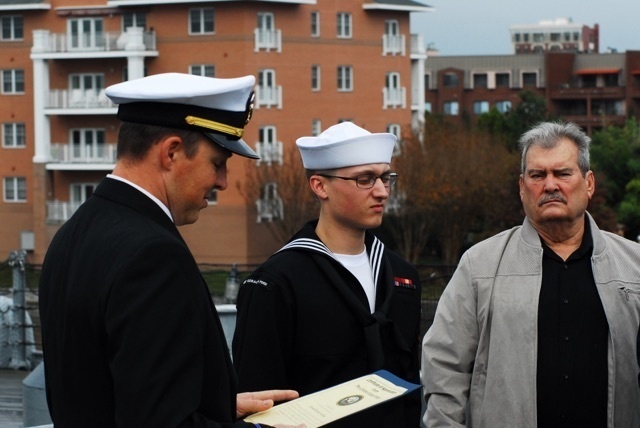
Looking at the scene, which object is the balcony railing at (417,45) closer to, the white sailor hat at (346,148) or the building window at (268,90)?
the building window at (268,90)

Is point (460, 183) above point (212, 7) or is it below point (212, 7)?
below

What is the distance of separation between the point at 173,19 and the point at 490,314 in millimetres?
63915

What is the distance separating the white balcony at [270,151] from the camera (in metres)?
68.8

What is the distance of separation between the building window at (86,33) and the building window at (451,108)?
5449cm

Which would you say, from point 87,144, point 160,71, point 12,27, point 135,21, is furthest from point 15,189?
point 135,21

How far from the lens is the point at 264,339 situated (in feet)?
20.3

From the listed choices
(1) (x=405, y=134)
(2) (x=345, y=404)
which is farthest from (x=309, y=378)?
(1) (x=405, y=134)

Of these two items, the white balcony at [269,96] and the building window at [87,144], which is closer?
the building window at [87,144]

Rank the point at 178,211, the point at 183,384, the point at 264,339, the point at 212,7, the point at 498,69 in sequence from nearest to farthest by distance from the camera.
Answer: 1. the point at 183,384
2. the point at 178,211
3. the point at 264,339
4. the point at 212,7
5. the point at 498,69

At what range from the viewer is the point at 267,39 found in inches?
2739

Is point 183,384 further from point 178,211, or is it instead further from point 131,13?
point 131,13

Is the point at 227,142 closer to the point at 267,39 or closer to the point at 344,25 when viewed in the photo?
the point at 267,39

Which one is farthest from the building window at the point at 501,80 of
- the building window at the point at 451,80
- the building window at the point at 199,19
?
the building window at the point at 199,19

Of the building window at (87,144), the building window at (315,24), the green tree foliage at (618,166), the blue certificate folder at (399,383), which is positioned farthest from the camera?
the green tree foliage at (618,166)
